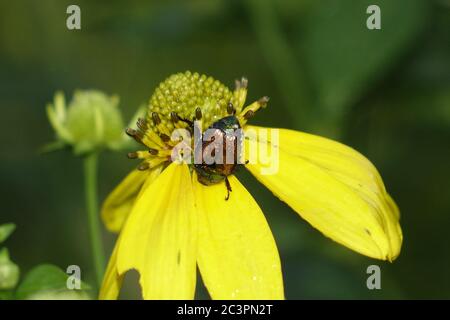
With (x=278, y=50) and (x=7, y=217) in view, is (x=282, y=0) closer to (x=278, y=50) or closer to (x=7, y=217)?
(x=278, y=50)

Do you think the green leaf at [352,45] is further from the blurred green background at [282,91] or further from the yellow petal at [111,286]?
the yellow petal at [111,286]

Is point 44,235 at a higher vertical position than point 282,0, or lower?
lower

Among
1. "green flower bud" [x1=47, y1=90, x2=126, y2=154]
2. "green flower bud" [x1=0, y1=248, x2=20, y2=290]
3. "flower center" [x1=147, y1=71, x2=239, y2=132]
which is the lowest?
"green flower bud" [x1=0, y1=248, x2=20, y2=290]

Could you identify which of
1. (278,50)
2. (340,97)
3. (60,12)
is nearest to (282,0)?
(278,50)

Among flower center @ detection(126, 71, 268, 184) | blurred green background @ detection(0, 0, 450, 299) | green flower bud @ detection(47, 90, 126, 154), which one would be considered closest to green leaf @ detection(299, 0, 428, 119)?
blurred green background @ detection(0, 0, 450, 299)

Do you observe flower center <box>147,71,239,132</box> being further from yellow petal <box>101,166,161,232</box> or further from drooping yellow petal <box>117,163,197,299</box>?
drooping yellow petal <box>117,163,197,299</box>

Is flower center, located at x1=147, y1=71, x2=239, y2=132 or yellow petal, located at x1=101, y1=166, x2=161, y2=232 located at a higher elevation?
flower center, located at x1=147, y1=71, x2=239, y2=132

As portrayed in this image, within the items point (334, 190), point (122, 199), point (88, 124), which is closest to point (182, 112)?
point (122, 199)

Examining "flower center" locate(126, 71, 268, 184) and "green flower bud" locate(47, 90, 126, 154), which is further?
"green flower bud" locate(47, 90, 126, 154)
